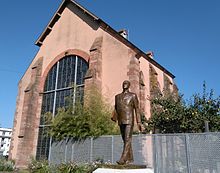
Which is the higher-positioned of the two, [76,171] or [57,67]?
[57,67]

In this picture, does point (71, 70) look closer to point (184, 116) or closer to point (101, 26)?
point (101, 26)

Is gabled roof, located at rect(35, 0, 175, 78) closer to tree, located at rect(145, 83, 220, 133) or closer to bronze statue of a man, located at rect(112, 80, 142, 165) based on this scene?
tree, located at rect(145, 83, 220, 133)

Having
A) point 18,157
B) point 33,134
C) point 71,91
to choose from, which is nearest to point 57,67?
point 71,91

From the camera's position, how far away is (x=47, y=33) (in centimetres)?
2516

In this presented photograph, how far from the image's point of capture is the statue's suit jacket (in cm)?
725

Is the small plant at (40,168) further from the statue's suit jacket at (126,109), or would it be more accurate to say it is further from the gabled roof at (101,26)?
the gabled roof at (101,26)

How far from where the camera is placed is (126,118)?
23.7ft

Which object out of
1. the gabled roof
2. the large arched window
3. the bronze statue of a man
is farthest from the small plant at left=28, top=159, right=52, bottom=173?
the gabled roof

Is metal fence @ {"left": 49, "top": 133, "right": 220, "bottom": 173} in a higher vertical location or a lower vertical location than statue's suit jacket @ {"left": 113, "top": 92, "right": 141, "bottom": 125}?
lower

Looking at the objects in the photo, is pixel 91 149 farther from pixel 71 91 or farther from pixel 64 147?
pixel 71 91

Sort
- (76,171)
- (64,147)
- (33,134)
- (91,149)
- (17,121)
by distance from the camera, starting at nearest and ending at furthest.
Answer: (76,171) → (91,149) → (64,147) → (33,134) → (17,121)

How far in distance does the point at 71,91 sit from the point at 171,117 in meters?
9.11

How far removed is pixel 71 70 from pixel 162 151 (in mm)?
11878

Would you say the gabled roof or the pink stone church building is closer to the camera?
the pink stone church building
